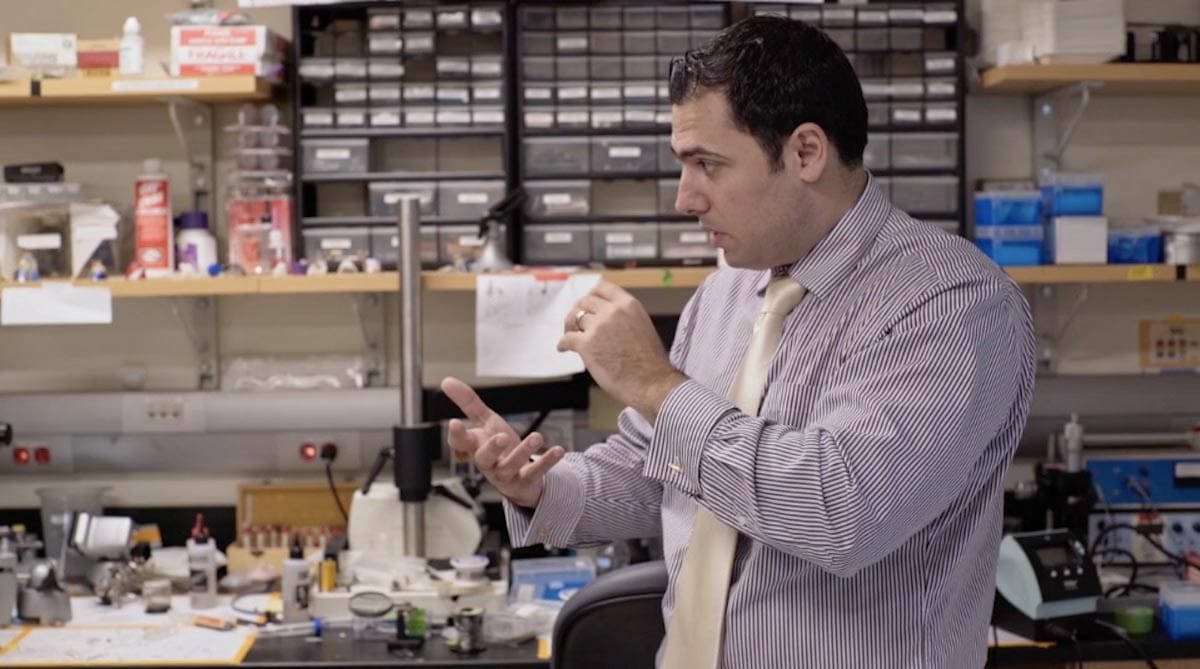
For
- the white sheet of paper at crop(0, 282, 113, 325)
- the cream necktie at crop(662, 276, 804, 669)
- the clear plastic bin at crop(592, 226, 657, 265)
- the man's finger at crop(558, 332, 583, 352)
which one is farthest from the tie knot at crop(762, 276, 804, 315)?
the white sheet of paper at crop(0, 282, 113, 325)

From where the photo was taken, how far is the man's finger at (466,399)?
5.59 ft

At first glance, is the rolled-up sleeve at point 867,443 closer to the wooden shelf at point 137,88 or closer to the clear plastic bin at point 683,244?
the clear plastic bin at point 683,244

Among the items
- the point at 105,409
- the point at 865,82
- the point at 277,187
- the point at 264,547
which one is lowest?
the point at 264,547

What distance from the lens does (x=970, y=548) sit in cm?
154

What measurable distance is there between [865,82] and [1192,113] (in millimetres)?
935

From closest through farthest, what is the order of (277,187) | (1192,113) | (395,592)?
(395,592), (277,187), (1192,113)

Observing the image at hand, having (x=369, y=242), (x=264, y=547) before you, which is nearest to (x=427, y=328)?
(x=369, y=242)

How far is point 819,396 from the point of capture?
5.02 feet

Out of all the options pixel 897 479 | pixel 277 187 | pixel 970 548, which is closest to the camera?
pixel 897 479

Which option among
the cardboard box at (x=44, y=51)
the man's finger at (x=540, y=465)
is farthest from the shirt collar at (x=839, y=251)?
the cardboard box at (x=44, y=51)

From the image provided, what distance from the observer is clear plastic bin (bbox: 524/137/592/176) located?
3219 mm

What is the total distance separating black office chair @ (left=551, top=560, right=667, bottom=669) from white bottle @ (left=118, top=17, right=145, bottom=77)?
5.85 ft

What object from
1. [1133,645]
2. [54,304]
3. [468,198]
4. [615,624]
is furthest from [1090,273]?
[54,304]

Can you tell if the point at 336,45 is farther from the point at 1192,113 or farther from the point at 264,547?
the point at 1192,113
